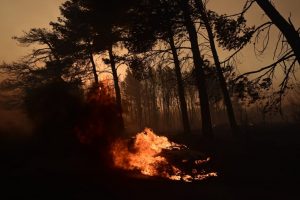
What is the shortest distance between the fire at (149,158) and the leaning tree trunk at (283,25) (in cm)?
690

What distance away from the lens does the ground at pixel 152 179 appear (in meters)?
11.3

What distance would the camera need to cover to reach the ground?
1129cm

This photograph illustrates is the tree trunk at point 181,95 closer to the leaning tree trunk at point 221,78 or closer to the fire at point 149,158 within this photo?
the leaning tree trunk at point 221,78

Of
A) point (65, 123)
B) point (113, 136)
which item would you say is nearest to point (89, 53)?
point (65, 123)

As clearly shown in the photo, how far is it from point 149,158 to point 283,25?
8.52 m

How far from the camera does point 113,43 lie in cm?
2711

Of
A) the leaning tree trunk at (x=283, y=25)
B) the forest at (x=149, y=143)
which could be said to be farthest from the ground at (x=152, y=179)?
the leaning tree trunk at (x=283, y=25)

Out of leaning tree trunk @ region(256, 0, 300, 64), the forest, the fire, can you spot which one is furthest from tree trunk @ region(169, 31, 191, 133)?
leaning tree trunk @ region(256, 0, 300, 64)

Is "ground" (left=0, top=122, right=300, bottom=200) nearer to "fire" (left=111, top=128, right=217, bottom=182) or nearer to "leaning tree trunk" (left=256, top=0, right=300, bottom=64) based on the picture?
"fire" (left=111, top=128, right=217, bottom=182)

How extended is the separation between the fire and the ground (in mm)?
929

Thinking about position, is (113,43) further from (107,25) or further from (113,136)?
(113,136)

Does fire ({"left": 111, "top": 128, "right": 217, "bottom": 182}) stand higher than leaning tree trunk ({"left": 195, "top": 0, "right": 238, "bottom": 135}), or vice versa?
leaning tree trunk ({"left": 195, "top": 0, "right": 238, "bottom": 135})

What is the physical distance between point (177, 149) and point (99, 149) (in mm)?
3812

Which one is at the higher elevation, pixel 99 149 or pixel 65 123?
pixel 65 123
